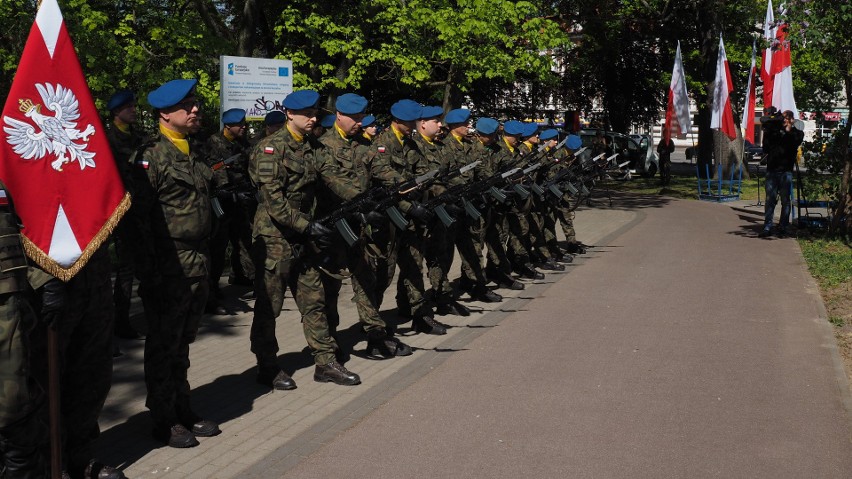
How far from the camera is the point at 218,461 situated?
5.66 meters

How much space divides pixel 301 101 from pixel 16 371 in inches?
127

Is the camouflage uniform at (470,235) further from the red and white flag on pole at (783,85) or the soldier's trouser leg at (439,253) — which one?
the red and white flag on pole at (783,85)

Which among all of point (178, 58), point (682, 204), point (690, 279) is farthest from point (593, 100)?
point (690, 279)

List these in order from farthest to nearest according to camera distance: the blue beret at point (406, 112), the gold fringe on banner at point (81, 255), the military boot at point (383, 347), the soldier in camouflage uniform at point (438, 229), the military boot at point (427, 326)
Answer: the soldier in camouflage uniform at point (438, 229) → the military boot at point (427, 326) → the blue beret at point (406, 112) → the military boot at point (383, 347) → the gold fringe on banner at point (81, 255)

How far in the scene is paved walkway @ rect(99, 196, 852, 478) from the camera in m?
5.68

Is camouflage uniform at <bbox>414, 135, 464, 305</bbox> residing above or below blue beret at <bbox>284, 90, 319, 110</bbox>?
below

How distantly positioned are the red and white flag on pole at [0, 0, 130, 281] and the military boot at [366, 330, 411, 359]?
3.49 meters

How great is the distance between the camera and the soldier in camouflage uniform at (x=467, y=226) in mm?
10281

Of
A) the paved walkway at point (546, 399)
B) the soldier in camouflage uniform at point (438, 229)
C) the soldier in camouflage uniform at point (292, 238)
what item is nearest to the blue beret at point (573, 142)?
the paved walkway at point (546, 399)

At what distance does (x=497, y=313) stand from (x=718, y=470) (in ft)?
15.9

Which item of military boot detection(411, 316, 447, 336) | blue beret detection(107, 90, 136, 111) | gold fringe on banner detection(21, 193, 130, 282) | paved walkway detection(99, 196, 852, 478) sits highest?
blue beret detection(107, 90, 136, 111)

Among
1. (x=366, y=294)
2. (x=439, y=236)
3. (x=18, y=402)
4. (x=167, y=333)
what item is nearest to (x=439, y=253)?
(x=439, y=236)

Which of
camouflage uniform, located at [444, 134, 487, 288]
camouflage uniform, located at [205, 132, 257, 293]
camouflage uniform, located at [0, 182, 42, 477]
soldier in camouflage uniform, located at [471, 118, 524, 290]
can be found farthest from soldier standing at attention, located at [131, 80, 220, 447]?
soldier in camouflage uniform, located at [471, 118, 524, 290]

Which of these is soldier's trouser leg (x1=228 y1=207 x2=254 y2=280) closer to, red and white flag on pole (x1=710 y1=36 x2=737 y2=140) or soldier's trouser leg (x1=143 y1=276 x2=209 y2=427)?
soldier's trouser leg (x1=143 y1=276 x2=209 y2=427)
